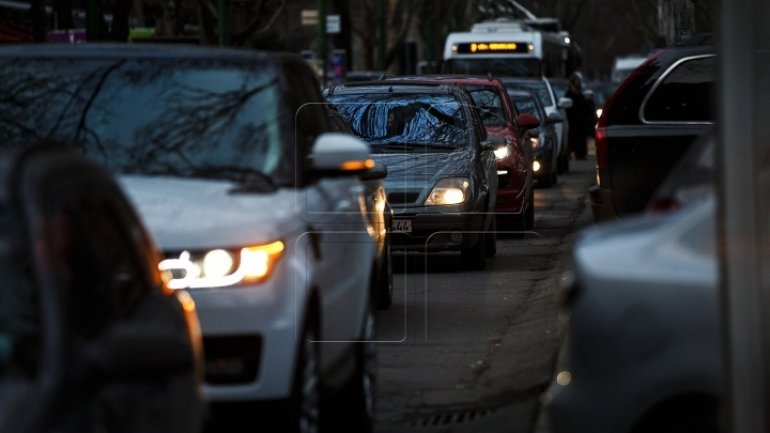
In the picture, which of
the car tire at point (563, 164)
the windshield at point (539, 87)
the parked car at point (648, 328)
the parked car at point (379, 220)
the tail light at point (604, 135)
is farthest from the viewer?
the car tire at point (563, 164)

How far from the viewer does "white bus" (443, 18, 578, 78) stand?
41188 millimetres

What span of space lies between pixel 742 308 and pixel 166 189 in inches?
109

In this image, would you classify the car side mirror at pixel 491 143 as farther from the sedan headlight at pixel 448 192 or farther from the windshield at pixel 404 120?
the sedan headlight at pixel 448 192

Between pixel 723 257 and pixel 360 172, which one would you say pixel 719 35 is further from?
pixel 360 172

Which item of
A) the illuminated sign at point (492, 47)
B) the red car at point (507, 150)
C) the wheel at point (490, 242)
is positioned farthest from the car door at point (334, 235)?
the illuminated sign at point (492, 47)

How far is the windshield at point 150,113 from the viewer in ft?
25.6

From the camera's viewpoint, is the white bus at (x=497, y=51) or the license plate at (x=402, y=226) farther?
the white bus at (x=497, y=51)

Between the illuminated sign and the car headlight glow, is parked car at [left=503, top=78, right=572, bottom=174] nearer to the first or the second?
the illuminated sign

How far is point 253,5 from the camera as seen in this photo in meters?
37.2

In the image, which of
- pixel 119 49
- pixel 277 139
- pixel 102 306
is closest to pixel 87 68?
pixel 119 49

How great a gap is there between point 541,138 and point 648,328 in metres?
22.2

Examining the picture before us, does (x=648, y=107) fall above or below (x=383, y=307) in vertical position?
above

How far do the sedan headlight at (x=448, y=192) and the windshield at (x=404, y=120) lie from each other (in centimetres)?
55

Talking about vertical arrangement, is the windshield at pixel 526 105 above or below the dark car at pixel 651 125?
below
